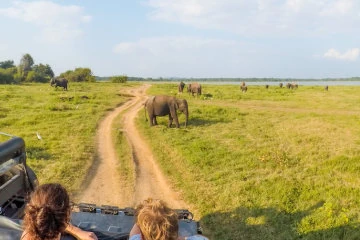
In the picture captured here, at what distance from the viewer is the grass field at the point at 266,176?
681cm

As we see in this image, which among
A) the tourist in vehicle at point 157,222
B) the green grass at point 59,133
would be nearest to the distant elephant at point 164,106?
the green grass at point 59,133

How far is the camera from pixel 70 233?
11.2ft

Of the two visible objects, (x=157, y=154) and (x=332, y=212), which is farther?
(x=157, y=154)

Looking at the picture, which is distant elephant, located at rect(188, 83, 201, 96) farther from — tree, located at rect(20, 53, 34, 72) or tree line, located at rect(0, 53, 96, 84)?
tree, located at rect(20, 53, 34, 72)

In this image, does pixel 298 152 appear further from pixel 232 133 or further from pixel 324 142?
pixel 232 133

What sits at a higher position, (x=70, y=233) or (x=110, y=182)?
(x=70, y=233)

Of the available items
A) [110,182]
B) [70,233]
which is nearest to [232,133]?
[110,182]

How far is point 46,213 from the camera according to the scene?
282cm

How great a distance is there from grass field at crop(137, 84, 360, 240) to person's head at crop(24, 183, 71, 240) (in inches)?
164

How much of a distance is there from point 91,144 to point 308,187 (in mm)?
7501

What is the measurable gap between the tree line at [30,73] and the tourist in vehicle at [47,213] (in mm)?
54618

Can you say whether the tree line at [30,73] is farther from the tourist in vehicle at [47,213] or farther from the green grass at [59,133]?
the tourist in vehicle at [47,213]

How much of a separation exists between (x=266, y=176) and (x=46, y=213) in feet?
23.7

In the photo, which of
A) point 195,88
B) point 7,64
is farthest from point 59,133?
point 7,64
